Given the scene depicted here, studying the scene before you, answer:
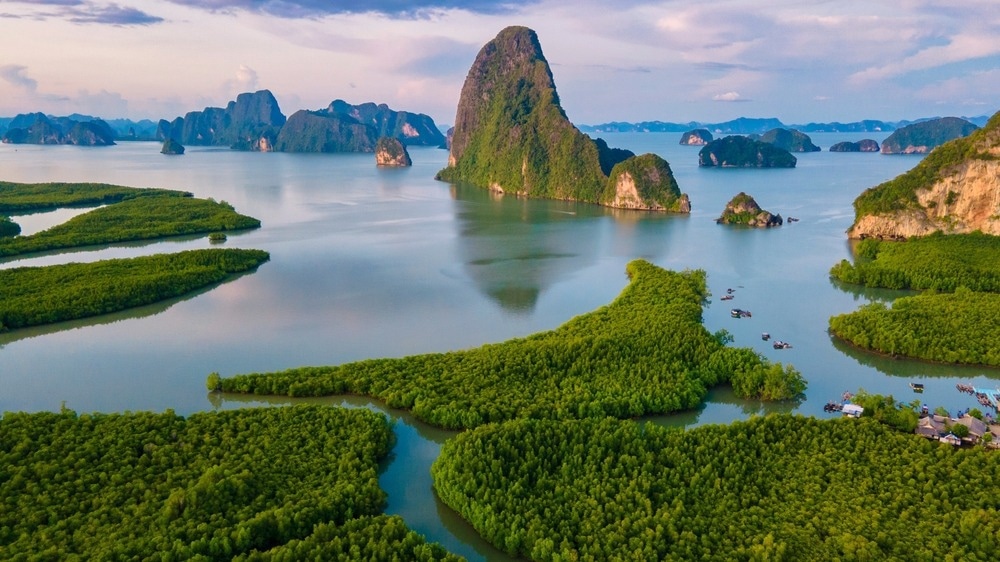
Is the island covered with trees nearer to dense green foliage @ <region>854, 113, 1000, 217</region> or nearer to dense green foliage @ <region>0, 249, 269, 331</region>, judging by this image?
dense green foliage @ <region>0, 249, 269, 331</region>

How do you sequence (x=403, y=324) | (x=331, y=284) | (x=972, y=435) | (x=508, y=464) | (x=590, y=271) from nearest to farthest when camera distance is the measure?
(x=508, y=464)
(x=972, y=435)
(x=403, y=324)
(x=331, y=284)
(x=590, y=271)

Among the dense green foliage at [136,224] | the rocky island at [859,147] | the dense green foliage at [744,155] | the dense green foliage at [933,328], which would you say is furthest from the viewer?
the rocky island at [859,147]

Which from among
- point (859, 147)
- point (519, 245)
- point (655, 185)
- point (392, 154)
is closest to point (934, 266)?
point (519, 245)

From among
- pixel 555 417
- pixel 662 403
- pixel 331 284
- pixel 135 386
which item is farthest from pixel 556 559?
pixel 331 284

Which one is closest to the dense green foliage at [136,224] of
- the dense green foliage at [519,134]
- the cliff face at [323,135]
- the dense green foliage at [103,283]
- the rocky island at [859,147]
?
the dense green foliage at [103,283]

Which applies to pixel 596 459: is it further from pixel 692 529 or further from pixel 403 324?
pixel 403 324

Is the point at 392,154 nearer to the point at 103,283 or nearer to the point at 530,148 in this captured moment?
the point at 530,148

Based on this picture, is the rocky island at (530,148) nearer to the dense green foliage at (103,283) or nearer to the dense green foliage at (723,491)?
the dense green foliage at (103,283)
